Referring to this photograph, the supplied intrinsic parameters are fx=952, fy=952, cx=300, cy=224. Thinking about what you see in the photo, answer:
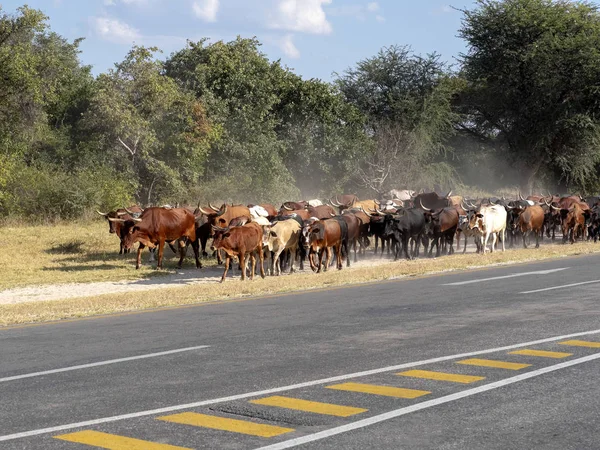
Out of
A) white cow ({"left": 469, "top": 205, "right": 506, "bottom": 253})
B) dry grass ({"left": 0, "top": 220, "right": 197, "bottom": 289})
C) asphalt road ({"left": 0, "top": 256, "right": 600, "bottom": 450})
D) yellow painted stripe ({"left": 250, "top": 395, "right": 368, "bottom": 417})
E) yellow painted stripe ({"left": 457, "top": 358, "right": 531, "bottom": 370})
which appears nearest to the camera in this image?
asphalt road ({"left": 0, "top": 256, "right": 600, "bottom": 450})

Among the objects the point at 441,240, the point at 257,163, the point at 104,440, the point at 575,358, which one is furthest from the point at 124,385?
the point at 257,163

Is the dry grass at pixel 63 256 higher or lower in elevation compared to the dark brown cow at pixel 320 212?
lower

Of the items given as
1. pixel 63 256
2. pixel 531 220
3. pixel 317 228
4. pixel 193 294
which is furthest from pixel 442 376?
pixel 531 220

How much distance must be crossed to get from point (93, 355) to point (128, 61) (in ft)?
108

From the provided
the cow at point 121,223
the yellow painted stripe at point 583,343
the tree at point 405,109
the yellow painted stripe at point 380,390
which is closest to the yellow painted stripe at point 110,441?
the yellow painted stripe at point 380,390

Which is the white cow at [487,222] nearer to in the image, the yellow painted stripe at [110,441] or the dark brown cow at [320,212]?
the dark brown cow at [320,212]

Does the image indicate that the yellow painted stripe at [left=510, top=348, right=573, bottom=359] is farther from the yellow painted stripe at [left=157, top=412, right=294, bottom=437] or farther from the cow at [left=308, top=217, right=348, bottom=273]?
the cow at [left=308, top=217, right=348, bottom=273]

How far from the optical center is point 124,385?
9.01 meters

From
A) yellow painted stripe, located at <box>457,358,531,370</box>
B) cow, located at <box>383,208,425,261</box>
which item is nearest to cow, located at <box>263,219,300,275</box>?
cow, located at <box>383,208,425,261</box>

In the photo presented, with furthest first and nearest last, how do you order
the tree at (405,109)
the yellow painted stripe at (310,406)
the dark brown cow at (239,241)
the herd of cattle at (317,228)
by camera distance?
1. the tree at (405,109)
2. the herd of cattle at (317,228)
3. the dark brown cow at (239,241)
4. the yellow painted stripe at (310,406)

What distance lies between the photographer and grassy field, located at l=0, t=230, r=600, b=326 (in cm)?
1717

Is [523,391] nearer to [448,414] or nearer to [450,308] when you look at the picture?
[448,414]

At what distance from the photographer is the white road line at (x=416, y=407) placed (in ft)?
22.4

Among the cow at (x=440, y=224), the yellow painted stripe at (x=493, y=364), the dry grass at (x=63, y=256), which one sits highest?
the cow at (x=440, y=224)
